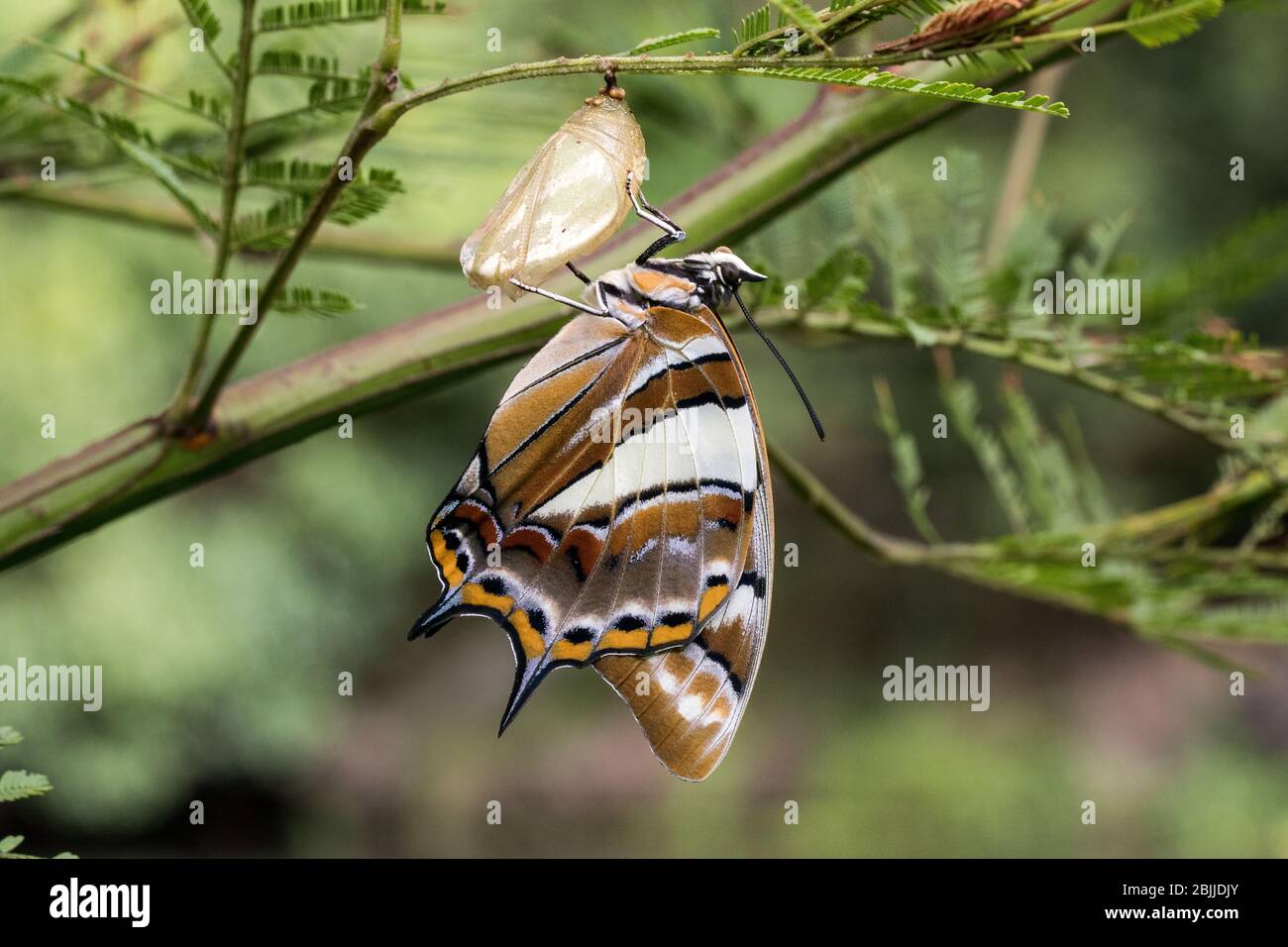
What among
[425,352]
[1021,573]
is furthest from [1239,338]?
[425,352]

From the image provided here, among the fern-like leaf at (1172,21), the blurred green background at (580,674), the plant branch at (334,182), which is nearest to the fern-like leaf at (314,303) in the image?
the plant branch at (334,182)

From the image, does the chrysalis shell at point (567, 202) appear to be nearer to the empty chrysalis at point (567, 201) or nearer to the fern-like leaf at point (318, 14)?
the empty chrysalis at point (567, 201)

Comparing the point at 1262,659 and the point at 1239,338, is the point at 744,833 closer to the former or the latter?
the point at 1262,659

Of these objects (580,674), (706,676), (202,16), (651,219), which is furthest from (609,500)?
Answer: (580,674)

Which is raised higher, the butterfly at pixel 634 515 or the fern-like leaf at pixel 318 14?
the fern-like leaf at pixel 318 14

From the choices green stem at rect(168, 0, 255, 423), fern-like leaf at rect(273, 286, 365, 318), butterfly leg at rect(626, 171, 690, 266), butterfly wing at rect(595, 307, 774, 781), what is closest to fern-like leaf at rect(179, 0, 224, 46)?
green stem at rect(168, 0, 255, 423)

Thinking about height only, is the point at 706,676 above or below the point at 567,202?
below

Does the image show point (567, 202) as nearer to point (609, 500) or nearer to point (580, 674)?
point (609, 500)
